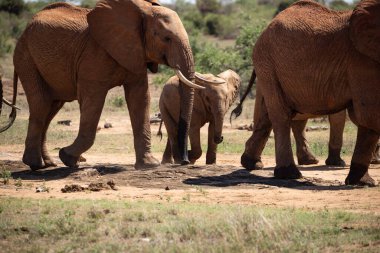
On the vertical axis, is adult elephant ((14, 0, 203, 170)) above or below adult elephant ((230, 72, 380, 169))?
above

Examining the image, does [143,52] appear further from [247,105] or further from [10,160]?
[247,105]

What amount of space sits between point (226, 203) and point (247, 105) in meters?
15.5

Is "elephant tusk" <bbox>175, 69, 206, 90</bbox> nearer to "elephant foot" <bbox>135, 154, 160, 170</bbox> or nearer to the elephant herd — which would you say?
the elephant herd

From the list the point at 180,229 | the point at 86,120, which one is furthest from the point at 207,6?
the point at 180,229

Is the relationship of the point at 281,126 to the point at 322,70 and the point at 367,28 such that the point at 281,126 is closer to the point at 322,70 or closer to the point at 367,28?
the point at 322,70

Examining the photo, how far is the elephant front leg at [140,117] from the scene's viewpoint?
1338cm

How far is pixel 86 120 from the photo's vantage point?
1305cm

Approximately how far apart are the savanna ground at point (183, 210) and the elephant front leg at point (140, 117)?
0.94 ft

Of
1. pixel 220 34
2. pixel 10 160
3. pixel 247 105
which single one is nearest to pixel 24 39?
pixel 10 160

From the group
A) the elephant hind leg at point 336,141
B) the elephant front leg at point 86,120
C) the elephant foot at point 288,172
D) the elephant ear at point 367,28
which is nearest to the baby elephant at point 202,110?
the elephant hind leg at point 336,141

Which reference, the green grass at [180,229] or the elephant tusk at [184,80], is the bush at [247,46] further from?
the green grass at [180,229]

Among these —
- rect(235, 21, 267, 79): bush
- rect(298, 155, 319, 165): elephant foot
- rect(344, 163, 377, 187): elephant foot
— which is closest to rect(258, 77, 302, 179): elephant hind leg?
rect(344, 163, 377, 187): elephant foot

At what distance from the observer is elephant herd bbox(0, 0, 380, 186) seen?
1158cm

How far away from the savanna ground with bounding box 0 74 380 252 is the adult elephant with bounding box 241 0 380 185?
26.8 inches
